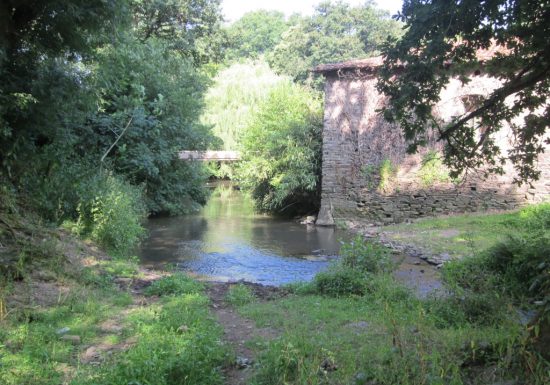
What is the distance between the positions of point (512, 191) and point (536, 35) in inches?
564

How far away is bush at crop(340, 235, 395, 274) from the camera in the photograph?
8.28 m

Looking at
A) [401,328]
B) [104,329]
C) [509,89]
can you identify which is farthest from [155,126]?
[401,328]

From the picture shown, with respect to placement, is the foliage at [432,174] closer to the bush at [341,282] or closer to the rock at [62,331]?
the bush at [341,282]

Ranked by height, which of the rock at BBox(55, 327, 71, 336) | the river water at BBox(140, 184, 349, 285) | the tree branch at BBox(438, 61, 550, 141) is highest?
the tree branch at BBox(438, 61, 550, 141)

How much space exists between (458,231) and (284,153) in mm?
8404

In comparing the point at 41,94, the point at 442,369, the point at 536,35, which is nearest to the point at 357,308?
the point at 442,369

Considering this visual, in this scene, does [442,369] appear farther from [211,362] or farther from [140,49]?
[140,49]

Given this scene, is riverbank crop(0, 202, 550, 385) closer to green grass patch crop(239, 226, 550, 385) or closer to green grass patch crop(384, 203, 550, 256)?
green grass patch crop(239, 226, 550, 385)

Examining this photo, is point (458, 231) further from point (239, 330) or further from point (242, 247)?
point (239, 330)

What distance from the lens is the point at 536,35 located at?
5.18 m

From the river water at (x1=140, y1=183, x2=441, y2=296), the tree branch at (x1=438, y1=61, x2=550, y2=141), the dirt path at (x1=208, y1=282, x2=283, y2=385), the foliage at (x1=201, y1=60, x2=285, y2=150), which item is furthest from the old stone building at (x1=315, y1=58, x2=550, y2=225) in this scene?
the foliage at (x1=201, y1=60, x2=285, y2=150)

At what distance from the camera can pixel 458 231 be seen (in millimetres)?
14477

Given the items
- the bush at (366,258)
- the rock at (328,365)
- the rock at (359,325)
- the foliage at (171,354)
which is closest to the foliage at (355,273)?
the bush at (366,258)

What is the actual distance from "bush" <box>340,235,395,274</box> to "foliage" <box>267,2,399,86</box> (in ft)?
116
